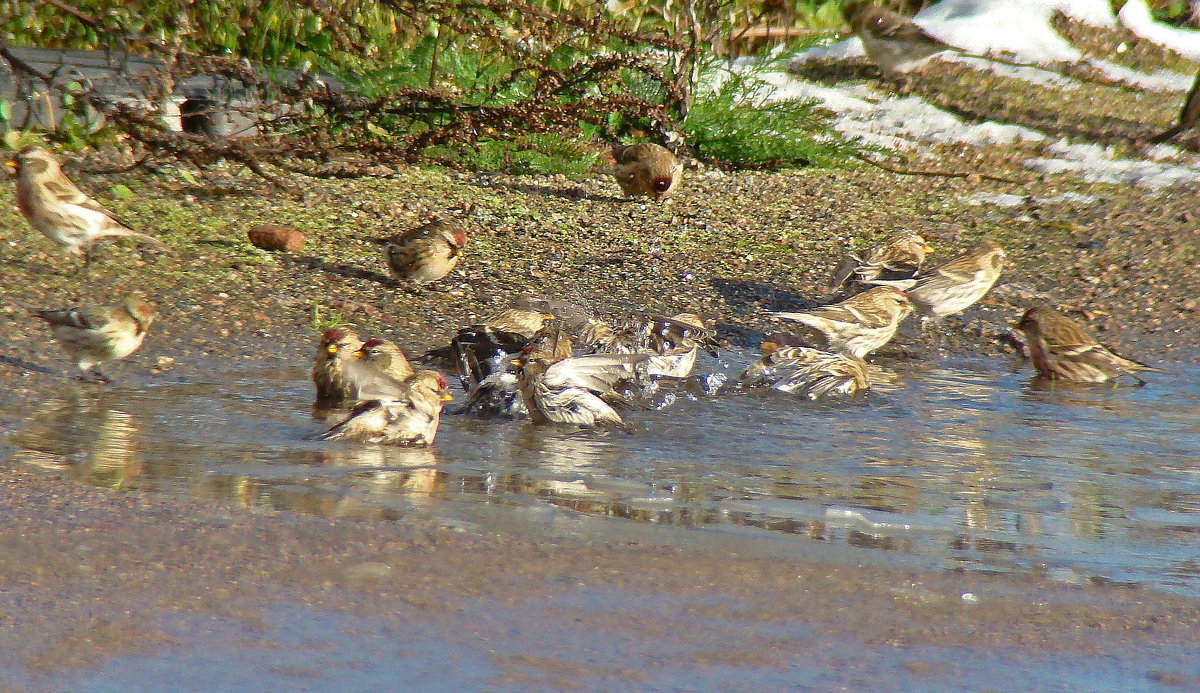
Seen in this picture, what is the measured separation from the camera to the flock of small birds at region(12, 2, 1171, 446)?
5648mm

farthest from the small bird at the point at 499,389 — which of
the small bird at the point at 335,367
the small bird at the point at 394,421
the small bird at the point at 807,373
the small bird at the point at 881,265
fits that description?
the small bird at the point at 881,265

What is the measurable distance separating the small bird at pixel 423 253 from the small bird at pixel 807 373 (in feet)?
6.81

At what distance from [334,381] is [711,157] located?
5731 mm

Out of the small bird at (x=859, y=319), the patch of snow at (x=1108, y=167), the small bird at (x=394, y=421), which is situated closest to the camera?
the small bird at (x=394, y=421)

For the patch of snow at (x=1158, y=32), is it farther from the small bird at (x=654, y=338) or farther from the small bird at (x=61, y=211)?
the small bird at (x=61, y=211)

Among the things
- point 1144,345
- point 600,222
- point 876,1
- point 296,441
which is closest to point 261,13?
point 600,222

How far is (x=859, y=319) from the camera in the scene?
7441mm

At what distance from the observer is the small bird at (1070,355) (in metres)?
7.05

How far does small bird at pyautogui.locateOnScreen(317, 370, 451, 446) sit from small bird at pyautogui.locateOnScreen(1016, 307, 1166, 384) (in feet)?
12.3

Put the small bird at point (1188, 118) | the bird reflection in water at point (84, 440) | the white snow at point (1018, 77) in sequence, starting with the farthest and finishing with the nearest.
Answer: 1. the small bird at point (1188, 118)
2. the white snow at point (1018, 77)
3. the bird reflection in water at point (84, 440)

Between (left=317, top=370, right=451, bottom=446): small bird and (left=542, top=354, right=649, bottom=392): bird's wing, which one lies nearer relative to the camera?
(left=317, top=370, right=451, bottom=446): small bird

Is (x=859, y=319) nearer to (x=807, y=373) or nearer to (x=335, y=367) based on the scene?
(x=807, y=373)

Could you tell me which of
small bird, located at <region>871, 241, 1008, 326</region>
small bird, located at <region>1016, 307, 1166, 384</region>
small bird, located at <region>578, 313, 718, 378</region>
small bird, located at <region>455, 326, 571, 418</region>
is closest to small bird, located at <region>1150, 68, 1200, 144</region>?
small bird, located at <region>871, 241, 1008, 326</region>

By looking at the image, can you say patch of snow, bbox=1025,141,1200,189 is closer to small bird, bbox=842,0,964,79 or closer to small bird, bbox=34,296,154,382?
small bird, bbox=842,0,964,79
